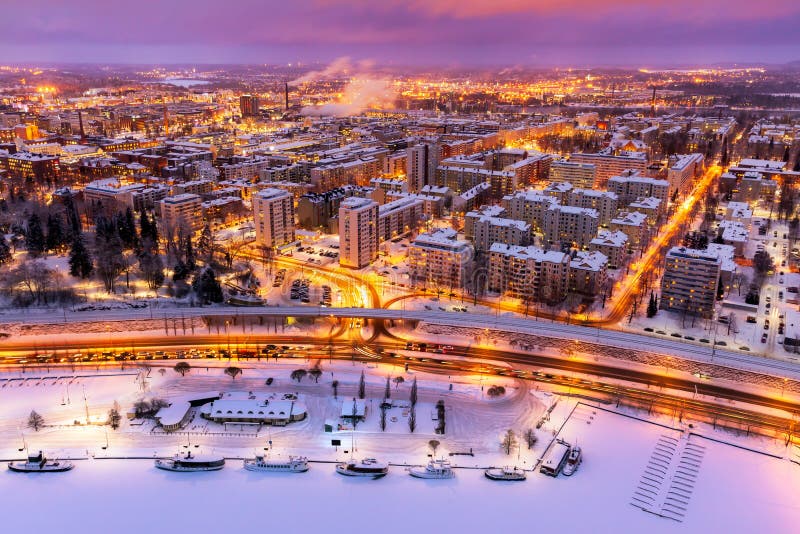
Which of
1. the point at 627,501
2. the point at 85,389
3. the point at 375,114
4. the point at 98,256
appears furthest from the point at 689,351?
the point at 375,114

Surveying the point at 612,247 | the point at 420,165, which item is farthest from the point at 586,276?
the point at 420,165

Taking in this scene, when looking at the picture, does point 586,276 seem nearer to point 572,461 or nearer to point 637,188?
point 572,461

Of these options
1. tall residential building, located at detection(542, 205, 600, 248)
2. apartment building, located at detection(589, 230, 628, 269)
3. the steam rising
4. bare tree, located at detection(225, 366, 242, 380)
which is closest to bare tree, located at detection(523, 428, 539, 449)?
bare tree, located at detection(225, 366, 242, 380)

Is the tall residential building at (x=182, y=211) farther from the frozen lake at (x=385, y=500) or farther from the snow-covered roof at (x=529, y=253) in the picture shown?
the frozen lake at (x=385, y=500)

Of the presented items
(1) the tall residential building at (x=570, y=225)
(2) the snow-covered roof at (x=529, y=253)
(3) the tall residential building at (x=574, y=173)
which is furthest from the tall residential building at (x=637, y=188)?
(2) the snow-covered roof at (x=529, y=253)

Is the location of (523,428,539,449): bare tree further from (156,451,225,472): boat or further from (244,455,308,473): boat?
(156,451,225,472): boat

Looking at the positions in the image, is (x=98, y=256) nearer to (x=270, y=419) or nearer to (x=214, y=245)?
(x=214, y=245)

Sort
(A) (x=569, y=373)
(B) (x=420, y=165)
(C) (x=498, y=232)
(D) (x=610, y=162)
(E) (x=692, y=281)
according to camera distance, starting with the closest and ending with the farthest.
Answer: (A) (x=569, y=373)
(E) (x=692, y=281)
(C) (x=498, y=232)
(B) (x=420, y=165)
(D) (x=610, y=162)
